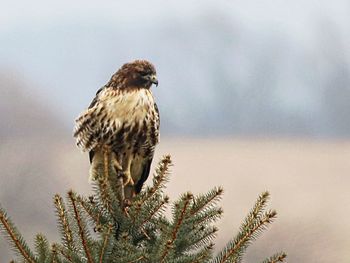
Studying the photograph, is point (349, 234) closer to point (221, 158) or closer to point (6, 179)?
point (6, 179)

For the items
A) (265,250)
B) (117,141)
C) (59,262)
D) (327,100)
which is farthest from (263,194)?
(327,100)

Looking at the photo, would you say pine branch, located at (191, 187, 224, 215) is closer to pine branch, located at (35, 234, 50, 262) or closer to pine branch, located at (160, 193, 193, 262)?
pine branch, located at (160, 193, 193, 262)

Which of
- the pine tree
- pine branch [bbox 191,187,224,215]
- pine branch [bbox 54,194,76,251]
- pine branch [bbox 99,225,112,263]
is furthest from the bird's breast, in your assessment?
pine branch [bbox 99,225,112,263]

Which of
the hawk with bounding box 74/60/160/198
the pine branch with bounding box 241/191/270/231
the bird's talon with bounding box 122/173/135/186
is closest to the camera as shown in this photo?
the pine branch with bounding box 241/191/270/231

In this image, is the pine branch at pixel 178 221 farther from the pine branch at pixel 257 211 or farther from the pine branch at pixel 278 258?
the pine branch at pixel 278 258

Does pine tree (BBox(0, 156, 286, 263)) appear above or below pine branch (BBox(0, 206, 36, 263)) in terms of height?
above

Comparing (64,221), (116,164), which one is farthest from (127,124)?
(64,221)

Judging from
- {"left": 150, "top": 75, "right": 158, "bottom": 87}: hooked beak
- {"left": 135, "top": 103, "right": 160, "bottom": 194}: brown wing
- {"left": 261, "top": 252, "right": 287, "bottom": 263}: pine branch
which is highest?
{"left": 150, "top": 75, "right": 158, "bottom": 87}: hooked beak

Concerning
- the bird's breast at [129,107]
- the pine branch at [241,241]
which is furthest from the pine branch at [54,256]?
the bird's breast at [129,107]

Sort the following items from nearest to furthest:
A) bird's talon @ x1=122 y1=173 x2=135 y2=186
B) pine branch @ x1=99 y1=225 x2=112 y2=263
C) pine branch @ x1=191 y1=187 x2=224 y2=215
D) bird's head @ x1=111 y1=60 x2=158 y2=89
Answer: pine branch @ x1=99 y1=225 x2=112 y2=263
pine branch @ x1=191 y1=187 x2=224 y2=215
bird's talon @ x1=122 y1=173 x2=135 y2=186
bird's head @ x1=111 y1=60 x2=158 y2=89

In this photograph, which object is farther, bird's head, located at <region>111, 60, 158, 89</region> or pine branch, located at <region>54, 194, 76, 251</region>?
bird's head, located at <region>111, 60, 158, 89</region>

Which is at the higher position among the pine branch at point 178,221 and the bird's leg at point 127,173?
the bird's leg at point 127,173

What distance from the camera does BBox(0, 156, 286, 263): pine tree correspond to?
4.34m

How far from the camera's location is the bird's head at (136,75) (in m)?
6.25
